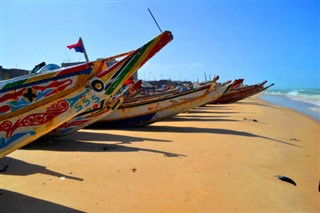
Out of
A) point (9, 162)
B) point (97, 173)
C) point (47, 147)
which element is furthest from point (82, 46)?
point (97, 173)

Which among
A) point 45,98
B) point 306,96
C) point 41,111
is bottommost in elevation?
point 41,111

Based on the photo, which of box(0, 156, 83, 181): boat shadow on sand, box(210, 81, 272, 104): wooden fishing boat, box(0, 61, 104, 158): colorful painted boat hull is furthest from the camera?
box(210, 81, 272, 104): wooden fishing boat

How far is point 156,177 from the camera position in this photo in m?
5.06

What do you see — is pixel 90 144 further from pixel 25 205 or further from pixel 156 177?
pixel 25 205

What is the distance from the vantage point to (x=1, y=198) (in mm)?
4016

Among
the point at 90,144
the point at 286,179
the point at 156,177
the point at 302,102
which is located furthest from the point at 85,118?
the point at 302,102

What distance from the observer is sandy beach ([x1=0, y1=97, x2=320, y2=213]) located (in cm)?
401

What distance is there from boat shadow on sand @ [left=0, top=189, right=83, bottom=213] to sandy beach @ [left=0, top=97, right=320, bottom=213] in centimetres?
1

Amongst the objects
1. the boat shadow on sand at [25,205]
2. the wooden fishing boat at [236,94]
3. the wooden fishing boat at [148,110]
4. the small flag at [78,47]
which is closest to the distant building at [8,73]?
the small flag at [78,47]

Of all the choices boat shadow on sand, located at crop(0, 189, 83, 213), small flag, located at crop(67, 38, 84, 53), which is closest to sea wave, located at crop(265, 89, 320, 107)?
small flag, located at crop(67, 38, 84, 53)

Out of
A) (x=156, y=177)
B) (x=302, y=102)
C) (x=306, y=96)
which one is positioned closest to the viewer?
(x=156, y=177)

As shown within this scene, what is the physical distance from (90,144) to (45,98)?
11.1 ft

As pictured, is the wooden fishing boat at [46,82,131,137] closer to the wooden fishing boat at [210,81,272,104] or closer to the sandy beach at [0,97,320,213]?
the sandy beach at [0,97,320,213]

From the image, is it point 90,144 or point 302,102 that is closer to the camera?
point 90,144
